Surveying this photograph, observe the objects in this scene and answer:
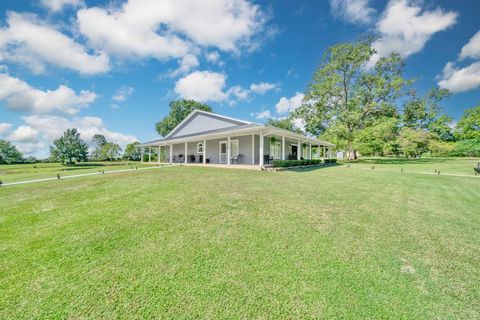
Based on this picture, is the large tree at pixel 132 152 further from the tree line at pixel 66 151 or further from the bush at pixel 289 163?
Result: the bush at pixel 289 163

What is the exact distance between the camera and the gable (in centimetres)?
1880

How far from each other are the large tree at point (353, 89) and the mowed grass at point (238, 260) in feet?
75.8

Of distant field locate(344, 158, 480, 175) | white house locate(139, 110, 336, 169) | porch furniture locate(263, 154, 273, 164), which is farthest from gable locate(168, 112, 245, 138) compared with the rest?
distant field locate(344, 158, 480, 175)

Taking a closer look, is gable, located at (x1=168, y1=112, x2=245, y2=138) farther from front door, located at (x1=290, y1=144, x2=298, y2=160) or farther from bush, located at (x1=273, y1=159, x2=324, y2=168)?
front door, located at (x1=290, y1=144, x2=298, y2=160)

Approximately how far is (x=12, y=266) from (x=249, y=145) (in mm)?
14517

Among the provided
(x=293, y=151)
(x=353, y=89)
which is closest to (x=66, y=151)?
(x=293, y=151)

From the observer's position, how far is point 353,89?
90.8ft

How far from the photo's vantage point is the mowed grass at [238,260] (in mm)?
2113

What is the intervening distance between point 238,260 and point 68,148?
37.8 m

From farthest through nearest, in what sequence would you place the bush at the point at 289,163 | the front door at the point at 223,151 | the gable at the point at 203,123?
the gable at the point at 203,123, the front door at the point at 223,151, the bush at the point at 289,163

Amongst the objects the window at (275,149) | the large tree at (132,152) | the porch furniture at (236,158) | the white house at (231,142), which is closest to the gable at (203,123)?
the white house at (231,142)

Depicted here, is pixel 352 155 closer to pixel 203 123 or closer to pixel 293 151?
pixel 293 151

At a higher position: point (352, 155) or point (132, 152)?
point (132, 152)

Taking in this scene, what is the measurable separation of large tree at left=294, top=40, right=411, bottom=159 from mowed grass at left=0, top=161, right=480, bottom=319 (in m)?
23.1
